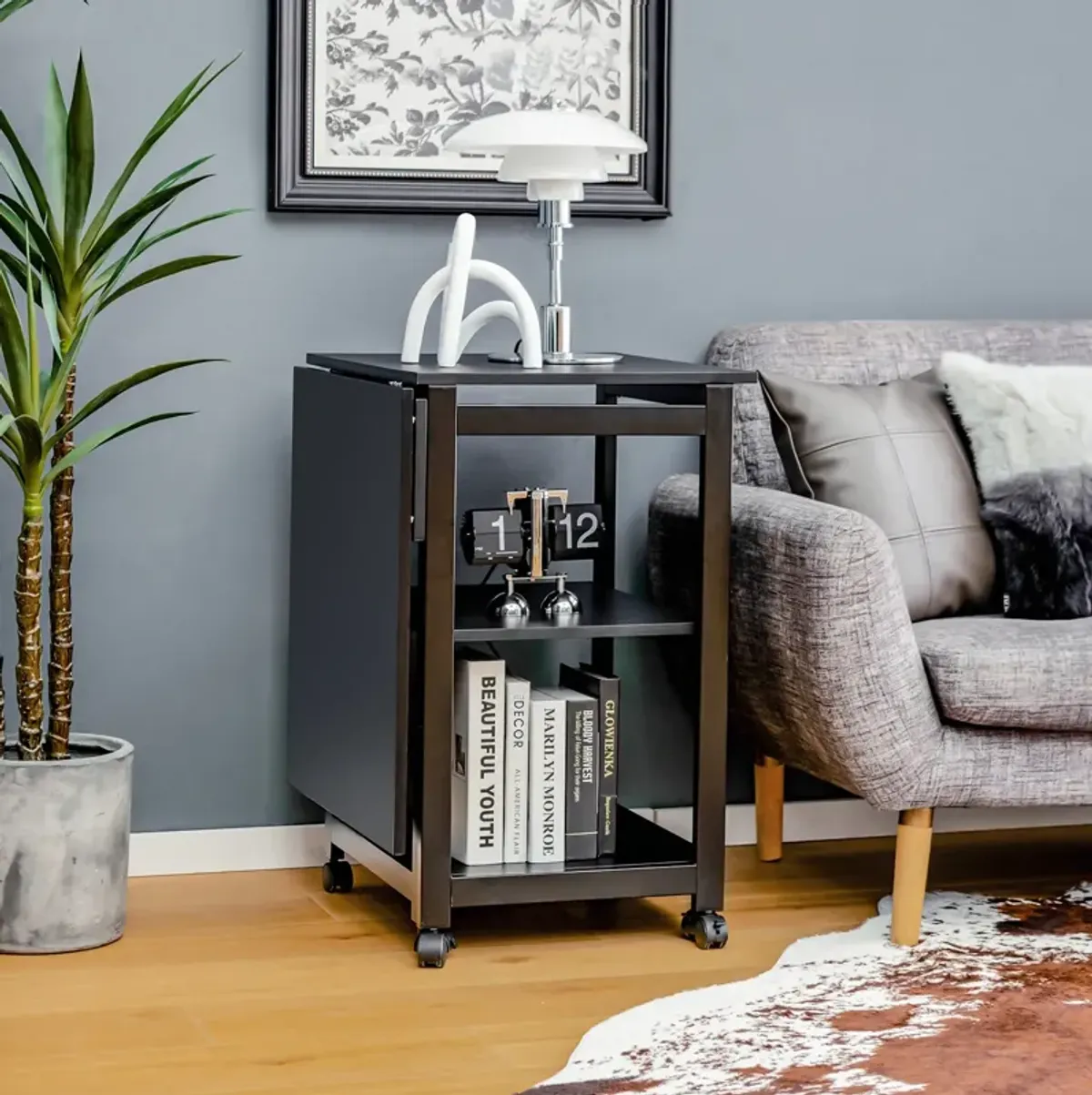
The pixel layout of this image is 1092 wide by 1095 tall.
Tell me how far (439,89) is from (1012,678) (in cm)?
125

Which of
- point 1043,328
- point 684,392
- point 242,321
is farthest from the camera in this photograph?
point 1043,328

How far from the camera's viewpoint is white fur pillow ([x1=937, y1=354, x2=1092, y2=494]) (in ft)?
8.93

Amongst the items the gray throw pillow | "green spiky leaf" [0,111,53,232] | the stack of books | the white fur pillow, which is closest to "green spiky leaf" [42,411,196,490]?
"green spiky leaf" [0,111,53,232]

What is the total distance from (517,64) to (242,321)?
586mm

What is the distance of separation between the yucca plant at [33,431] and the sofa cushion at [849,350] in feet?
2.99

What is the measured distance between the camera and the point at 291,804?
294cm

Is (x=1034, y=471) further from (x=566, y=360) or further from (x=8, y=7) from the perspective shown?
(x=8, y=7)

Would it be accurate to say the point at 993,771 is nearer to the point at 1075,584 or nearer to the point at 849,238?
the point at 1075,584

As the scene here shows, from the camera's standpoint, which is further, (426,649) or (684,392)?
(684,392)

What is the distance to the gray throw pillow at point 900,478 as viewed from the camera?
106 inches

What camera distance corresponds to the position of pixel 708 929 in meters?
2.52

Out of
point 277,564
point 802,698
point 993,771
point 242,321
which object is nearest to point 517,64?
point 242,321

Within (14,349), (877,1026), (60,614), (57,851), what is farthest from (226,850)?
(877,1026)

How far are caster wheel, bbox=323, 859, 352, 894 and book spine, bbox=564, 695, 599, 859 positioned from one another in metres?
0.40
